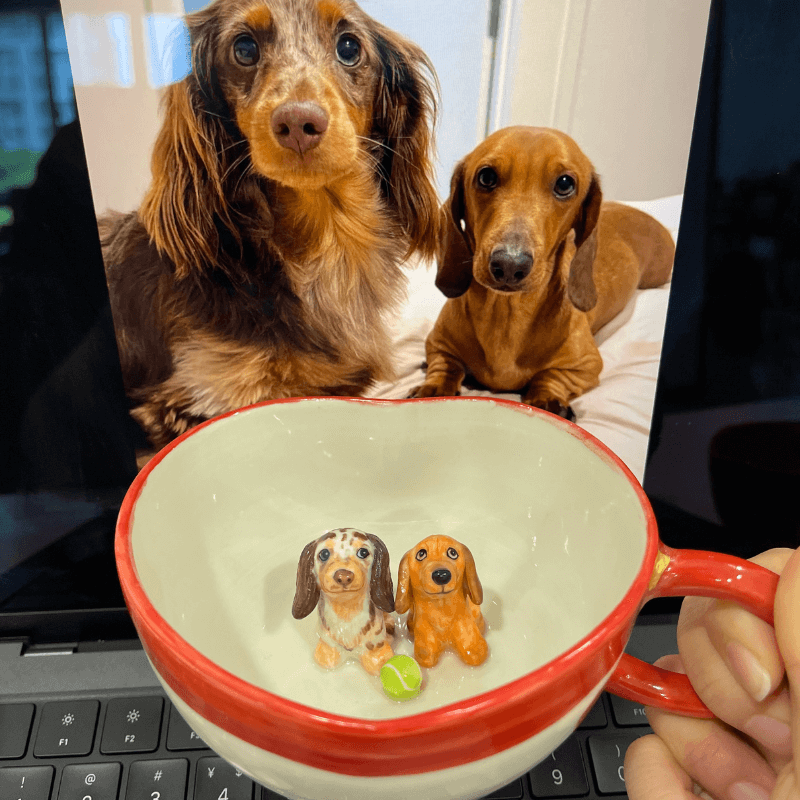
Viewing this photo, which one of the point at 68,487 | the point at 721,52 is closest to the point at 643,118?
the point at 721,52

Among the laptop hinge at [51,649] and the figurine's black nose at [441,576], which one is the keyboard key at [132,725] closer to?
the laptop hinge at [51,649]

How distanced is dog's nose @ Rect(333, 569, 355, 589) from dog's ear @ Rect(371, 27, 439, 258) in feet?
0.68

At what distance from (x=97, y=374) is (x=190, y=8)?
0.24m

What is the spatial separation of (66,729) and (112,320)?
10.8 inches

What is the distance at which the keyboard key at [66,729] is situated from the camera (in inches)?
16.3

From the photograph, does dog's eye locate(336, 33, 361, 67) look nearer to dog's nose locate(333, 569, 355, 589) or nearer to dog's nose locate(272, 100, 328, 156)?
dog's nose locate(272, 100, 328, 156)

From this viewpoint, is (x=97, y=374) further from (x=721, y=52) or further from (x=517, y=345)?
(x=721, y=52)

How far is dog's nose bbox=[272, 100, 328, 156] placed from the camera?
Answer: 0.35 metres

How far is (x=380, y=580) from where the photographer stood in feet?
1.19

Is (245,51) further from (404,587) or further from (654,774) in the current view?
(654,774)

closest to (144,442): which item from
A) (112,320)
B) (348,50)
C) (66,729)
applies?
(112,320)

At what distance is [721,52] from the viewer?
391mm

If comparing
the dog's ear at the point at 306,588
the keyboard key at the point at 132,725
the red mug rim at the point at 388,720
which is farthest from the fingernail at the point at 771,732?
the keyboard key at the point at 132,725

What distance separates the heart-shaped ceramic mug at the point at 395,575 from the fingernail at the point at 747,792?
0.06m
